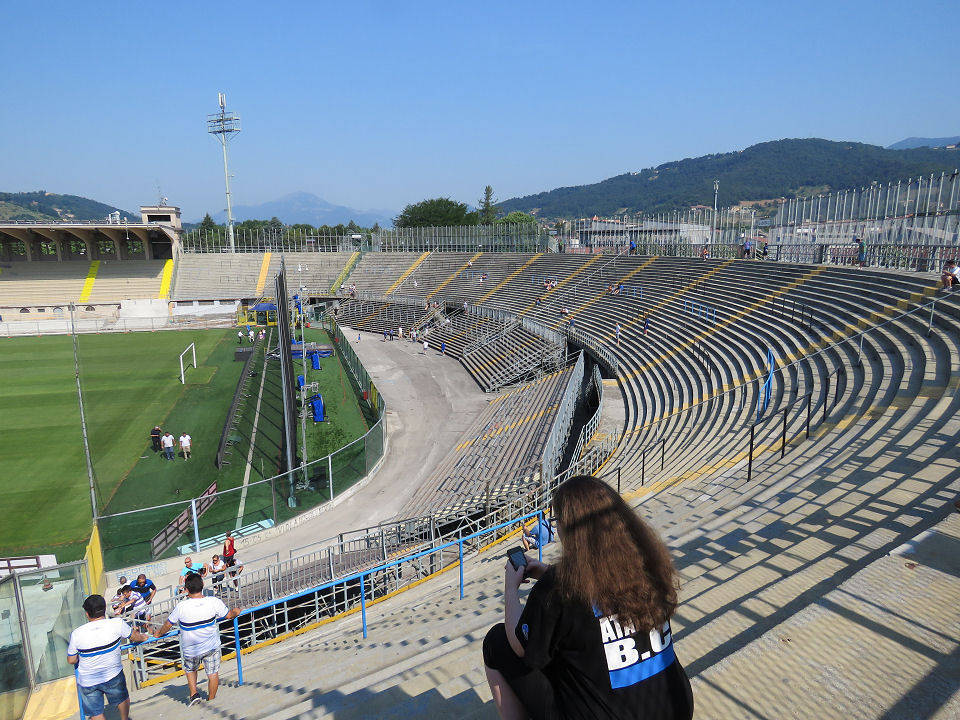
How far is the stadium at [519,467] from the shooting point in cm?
428

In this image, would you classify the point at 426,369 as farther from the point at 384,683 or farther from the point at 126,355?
the point at 384,683

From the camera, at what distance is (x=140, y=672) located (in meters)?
8.41

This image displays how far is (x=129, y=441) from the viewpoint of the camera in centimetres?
2059

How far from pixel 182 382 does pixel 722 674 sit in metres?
29.8

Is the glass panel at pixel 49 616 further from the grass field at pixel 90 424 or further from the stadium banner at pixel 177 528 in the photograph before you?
the grass field at pixel 90 424

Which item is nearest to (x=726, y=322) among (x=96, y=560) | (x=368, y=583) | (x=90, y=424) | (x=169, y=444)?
(x=368, y=583)

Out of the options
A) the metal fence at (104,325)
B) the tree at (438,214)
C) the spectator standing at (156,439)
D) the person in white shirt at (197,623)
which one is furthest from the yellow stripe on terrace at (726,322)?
the tree at (438,214)

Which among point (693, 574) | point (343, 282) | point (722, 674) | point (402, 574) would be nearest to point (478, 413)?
point (402, 574)

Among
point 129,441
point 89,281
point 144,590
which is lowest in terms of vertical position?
point 129,441

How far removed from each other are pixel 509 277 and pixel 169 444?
3100cm

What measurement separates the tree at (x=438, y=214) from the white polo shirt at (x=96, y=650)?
108m

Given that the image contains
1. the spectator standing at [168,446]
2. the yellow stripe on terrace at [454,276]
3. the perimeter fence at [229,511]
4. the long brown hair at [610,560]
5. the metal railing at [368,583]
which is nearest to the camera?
the long brown hair at [610,560]

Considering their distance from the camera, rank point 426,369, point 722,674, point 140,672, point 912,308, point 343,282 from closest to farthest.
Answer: point 722,674, point 140,672, point 912,308, point 426,369, point 343,282

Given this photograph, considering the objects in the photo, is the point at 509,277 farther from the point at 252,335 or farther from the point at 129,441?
the point at 129,441
